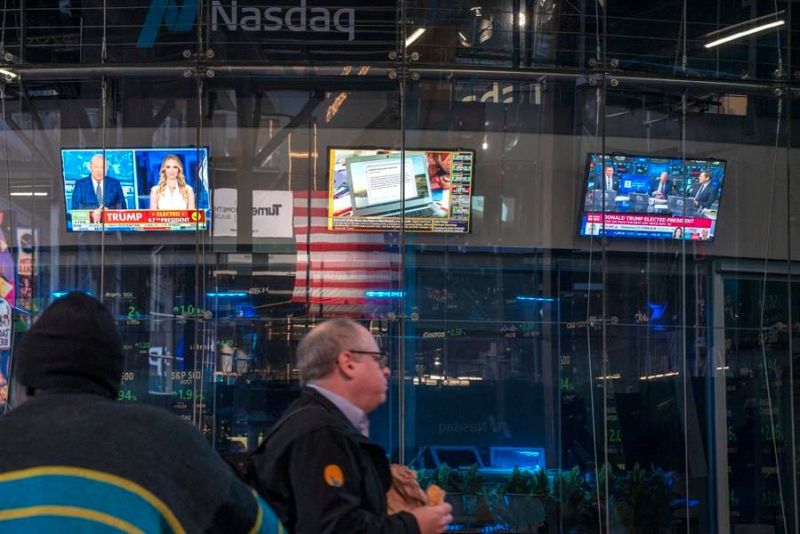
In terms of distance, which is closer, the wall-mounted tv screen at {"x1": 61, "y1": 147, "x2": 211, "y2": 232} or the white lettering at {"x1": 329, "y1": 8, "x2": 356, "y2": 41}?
the wall-mounted tv screen at {"x1": 61, "y1": 147, "x2": 211, "y2": 232}

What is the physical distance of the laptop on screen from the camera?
9000 mm

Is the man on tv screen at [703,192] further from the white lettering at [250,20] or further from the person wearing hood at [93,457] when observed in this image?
the person wearing hood at [93,457]

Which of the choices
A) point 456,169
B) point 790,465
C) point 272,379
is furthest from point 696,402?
point 272,379

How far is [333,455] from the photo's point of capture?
3.26m

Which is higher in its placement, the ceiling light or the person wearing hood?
the ceiling light

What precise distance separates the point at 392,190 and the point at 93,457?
23.4ft

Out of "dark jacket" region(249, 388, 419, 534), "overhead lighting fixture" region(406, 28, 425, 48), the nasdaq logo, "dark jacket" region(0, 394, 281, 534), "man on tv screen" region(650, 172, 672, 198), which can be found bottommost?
"dark jacket" region(249, 388, 419, 534)

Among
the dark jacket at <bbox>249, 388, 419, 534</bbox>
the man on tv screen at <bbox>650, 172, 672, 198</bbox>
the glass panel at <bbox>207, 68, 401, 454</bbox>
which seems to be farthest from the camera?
the man on tv screen at <bbox>650, 172, 672, 198</bbox>

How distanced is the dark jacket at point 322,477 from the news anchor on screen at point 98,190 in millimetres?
5856

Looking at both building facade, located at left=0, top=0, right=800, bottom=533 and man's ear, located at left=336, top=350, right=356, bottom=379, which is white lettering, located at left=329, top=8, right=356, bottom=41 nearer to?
building facade, located at left=0, top=0, right=800, bottom=533

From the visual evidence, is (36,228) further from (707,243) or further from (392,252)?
(707,243)

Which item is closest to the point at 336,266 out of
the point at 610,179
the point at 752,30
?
the point at 610,179

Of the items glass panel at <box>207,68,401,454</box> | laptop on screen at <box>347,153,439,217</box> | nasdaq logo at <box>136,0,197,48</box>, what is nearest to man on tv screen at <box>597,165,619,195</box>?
laptop on screen at <box>347,153,439,217</box>

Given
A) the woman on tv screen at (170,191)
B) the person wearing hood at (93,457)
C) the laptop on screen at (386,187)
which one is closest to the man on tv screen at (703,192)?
the laptop on screen at (386,187)
